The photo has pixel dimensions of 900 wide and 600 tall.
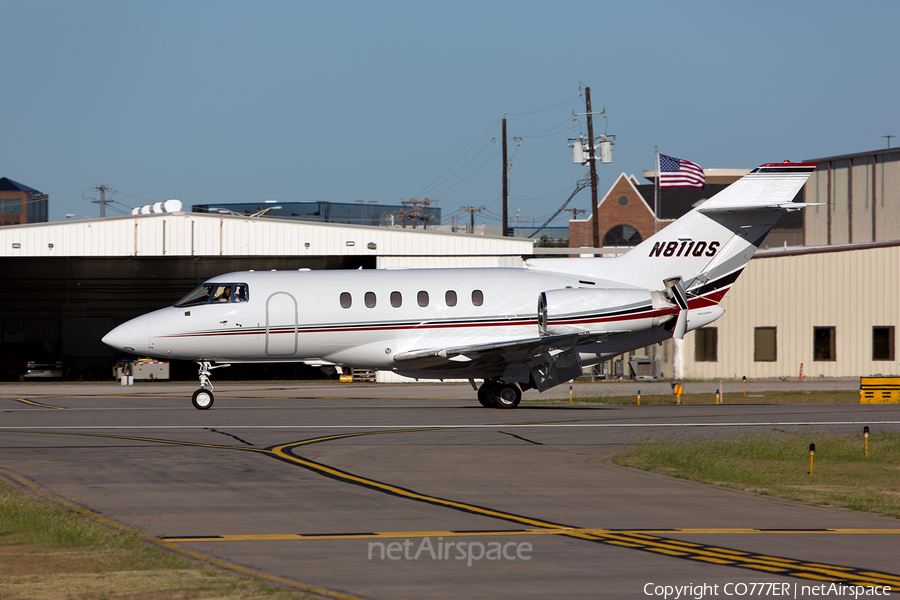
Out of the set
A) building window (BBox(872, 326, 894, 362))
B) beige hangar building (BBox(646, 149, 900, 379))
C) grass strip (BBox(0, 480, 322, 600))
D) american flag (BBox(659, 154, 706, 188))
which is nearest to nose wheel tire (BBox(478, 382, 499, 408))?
grass strip (BBox(0, 480, 322, 600))

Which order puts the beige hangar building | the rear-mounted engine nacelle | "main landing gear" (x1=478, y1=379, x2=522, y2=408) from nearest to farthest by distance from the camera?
the rear-mounted engine nacelle → "main landing gear" (x1=478, y1=379, x2=522, y2=408) → the beige hangar building

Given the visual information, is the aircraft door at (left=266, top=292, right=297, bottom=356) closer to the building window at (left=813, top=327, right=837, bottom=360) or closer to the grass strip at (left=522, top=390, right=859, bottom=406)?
the grass strip at (left=522, top=390, right=859, bottom=406)

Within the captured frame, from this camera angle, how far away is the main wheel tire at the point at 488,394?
24.9 meters

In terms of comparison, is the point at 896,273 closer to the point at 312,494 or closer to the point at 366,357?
the point at 366,357

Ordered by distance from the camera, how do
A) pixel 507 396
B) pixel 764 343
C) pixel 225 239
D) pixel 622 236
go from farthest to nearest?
pixel 622 236, pixel 225 239, pixel 764 343, pixel 507 396

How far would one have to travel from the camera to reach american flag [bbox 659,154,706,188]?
154 ft

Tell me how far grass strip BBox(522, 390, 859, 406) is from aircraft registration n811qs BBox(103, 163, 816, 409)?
3.30 meters

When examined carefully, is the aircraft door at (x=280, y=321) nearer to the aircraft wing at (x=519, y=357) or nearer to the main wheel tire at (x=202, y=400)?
Answer: the main wheel tire at (x=202, y=400)

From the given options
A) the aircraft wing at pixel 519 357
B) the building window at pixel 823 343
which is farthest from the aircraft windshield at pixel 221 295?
the building window at pixel 823 343

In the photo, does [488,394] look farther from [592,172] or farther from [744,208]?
[592,172]

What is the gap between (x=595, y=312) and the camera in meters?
24.4

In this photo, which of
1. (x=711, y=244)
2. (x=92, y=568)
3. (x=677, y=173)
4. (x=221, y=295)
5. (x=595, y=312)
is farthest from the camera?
(x=677, y=173)

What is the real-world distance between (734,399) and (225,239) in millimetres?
23042

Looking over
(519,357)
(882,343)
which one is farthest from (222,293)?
(882,343)
